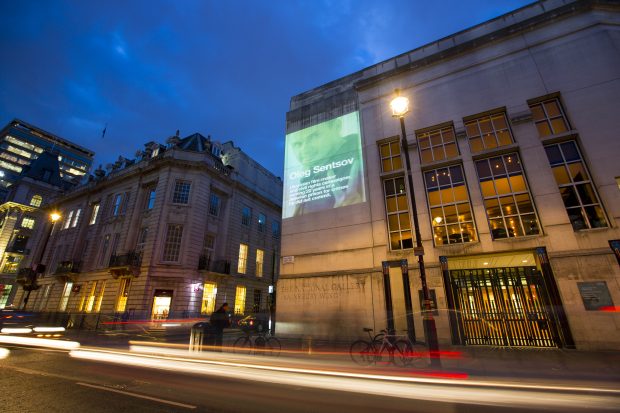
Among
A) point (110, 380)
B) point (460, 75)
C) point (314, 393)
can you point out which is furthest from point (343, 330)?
point (460, 75)

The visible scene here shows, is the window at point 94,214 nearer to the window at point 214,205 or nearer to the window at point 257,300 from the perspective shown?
the window at point 214,205

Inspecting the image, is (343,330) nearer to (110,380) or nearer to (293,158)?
(110,380)

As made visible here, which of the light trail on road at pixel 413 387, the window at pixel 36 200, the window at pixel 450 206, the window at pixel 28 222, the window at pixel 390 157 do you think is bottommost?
the light trail on road at pixel 413 387

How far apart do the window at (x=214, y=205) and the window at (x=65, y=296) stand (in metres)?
18.4

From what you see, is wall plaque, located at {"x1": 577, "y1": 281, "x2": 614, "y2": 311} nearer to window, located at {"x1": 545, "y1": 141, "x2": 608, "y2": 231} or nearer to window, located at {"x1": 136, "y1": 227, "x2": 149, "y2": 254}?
window, located at {"x1": 545, "y1": 141, "x2": 608, "y2": 231}

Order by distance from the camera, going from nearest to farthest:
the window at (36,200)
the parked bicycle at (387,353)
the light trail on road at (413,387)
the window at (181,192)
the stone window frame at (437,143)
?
the light trail on road at (413,387) < the parked bicycle at (387,353) < the stone window frame at (437,143) < the window at (181,192) < the window at (36,200)

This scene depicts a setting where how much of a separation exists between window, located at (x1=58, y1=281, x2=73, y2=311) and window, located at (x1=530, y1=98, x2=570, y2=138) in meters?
44.1

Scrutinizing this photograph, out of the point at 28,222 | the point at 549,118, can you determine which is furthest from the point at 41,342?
the point at 28,222

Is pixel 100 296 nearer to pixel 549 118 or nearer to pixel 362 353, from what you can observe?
pixel 362 353

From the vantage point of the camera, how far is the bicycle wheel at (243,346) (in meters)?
10.5

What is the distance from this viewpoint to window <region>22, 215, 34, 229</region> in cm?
4559

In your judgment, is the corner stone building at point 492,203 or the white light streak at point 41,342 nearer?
the white light streak at point 41,342

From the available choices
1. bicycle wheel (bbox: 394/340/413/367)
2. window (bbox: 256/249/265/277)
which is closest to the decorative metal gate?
bicycle wheel (bbox: 394/340/413/367)

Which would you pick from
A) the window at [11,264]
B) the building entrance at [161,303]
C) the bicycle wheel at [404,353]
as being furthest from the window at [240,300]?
the window at [11,264]
